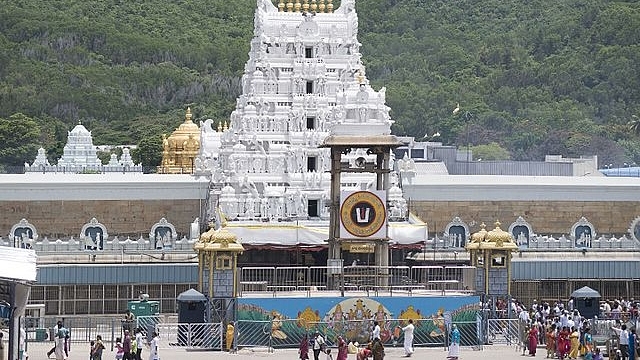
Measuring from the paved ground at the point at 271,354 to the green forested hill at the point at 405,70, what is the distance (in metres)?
75.0

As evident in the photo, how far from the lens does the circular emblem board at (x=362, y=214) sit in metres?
53.1

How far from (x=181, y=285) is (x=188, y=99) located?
81.3 meters

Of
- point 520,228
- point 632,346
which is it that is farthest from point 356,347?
point 520,228

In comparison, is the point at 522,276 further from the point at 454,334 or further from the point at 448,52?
the point at 448,52

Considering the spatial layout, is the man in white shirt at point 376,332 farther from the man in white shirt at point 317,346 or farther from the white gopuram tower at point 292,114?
the white gopuram tower at point 292,114

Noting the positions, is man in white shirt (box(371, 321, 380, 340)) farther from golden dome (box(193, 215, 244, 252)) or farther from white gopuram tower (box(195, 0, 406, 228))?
white gopuram tower (box(195, 0, 406, 228))

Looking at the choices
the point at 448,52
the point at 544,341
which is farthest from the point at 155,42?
the point at 544,341

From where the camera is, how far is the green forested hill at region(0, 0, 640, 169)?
431 feet

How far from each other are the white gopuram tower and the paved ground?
560 inches

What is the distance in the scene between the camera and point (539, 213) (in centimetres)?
7025

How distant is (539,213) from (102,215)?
48.7ft

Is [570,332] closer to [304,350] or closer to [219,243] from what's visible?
[304,350]

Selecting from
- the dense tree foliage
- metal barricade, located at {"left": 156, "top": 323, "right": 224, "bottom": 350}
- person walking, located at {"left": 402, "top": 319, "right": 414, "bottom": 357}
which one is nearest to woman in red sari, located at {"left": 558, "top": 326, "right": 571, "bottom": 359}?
person walking, located at {"left": 402, "top": 319, "right": 414, "bottom": 357}

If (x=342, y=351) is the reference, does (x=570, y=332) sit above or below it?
above
